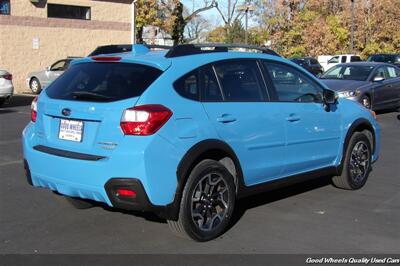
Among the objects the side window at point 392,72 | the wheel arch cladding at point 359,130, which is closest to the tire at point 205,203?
the wheel arch cladding at point 359,130

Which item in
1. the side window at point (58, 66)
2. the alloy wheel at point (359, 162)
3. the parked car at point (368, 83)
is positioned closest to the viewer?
the alloy wheel at point (359, 162)

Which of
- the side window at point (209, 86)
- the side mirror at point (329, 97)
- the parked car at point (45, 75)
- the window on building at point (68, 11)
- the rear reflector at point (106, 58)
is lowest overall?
the parked car at point (45, 75)

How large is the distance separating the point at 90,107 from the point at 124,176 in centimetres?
70

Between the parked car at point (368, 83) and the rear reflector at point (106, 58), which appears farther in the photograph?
the parked car at point (368, 83)

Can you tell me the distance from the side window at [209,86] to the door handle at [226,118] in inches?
6.5

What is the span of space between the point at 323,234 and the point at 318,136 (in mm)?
1357

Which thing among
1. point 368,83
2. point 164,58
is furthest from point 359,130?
point 368,83

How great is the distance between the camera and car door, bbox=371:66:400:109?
15828mm

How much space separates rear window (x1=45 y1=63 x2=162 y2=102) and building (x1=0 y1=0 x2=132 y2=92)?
2013cm

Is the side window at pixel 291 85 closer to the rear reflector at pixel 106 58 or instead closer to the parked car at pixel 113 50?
the parked car at pixel 113 50

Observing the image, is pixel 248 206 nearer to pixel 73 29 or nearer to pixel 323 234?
pixel 323 234

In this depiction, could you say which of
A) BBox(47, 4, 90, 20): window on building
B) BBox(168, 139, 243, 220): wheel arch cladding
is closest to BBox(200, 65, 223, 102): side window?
BBox(168, 139, 243, 220): wheel arch cladding

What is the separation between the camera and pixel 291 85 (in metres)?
6.11

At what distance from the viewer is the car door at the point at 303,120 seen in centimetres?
582
